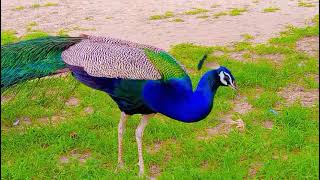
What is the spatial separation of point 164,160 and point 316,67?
2.52m

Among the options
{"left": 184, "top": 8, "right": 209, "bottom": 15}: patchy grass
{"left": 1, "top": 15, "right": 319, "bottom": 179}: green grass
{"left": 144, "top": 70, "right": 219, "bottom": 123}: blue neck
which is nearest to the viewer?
{"left": 144, "top": 70, "right": 219, "bottom": 123}: blue neck

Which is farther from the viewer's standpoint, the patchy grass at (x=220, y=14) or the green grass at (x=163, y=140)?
the patchy grass at (x=220, y=14)

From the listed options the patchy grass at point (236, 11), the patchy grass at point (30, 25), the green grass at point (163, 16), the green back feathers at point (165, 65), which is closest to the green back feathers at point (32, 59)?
the green back feathers at point (165, 65)

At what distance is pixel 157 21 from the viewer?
28.1ft

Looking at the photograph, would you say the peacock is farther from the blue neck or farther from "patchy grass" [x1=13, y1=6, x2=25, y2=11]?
"patchy grass" [x1=13, y1=6, x2=25, y2=11]

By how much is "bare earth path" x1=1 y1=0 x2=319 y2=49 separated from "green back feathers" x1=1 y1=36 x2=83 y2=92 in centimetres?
329

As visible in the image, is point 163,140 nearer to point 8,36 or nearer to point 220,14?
point 8,36

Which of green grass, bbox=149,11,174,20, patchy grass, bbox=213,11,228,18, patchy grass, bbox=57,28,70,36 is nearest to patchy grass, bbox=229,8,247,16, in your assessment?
patchy grass, bbox=213,11,228,18

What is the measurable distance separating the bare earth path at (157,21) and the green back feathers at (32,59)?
10.8ft

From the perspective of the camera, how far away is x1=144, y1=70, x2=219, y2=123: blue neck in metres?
3.06

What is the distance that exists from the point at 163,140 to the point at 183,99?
871 millimetres

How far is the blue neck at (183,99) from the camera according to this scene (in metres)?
3.06

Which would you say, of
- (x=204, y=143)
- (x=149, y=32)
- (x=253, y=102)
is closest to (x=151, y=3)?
(x=149, y=32)

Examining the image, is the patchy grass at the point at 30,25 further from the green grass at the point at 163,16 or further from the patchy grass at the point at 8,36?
the green grass at the point at 163,16
